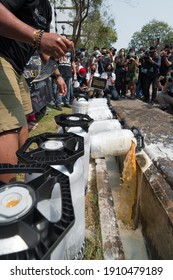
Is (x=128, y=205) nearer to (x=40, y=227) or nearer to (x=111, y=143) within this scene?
(x=111, y=143)

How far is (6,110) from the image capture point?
1354 mm

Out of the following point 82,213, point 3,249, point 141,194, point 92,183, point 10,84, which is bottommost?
point 141,194

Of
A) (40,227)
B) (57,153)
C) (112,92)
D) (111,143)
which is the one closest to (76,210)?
(57,153)

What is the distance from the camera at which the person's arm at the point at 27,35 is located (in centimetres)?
110

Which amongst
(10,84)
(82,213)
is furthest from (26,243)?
(10,84)

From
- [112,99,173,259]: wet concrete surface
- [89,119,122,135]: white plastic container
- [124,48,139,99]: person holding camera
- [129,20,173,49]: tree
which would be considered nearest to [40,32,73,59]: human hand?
[112,99,173,259]: wet concrete surface

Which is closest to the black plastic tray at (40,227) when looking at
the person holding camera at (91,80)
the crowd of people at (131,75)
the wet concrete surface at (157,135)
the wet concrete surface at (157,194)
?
the wet concrete surface at (157,194)

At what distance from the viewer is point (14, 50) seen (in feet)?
4.81

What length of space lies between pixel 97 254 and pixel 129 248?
3.27 feet

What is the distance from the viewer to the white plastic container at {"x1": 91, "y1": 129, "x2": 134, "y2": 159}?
110 inches

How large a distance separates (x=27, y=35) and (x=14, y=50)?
1.22ft

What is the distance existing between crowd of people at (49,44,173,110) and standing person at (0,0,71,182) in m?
5.26
